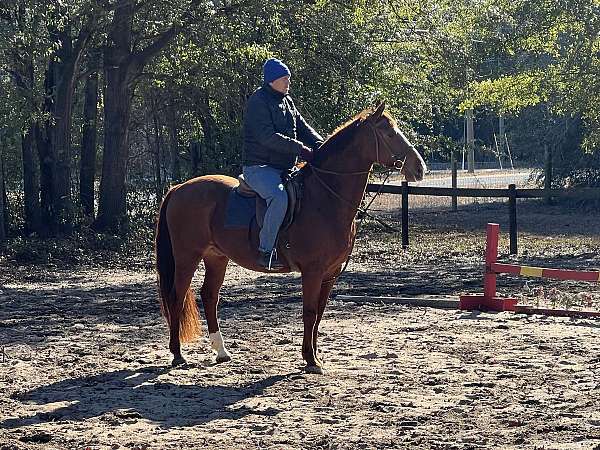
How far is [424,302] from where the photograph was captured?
44.6 feet

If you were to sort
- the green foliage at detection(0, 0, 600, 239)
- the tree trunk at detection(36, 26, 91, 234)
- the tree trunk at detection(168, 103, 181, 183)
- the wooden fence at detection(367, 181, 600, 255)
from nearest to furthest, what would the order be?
the green foliage at detection(0, 0, 600, 239)
the wooden fence at detection(367, 181, 600, 255)
the tree trunk at detection(36, 26, 91, 234)
the tree trunk at detection(168, 103, 181, 183)

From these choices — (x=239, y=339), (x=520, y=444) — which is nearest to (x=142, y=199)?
(x=239, y=339)

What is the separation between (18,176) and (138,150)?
646 cm

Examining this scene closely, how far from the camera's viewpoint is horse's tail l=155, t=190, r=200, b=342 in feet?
33.8

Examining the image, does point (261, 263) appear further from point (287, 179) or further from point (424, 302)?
point (424, 302)

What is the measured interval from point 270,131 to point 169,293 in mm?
1980

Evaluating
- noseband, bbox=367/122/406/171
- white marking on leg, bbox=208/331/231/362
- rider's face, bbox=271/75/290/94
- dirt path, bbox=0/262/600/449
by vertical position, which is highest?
rider's face, bbox=271/75/290/94

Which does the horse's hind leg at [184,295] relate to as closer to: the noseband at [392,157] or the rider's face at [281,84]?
the rider's face at [281,84]

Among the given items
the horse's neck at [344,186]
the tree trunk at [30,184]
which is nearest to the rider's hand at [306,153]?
the horse's neck at [344,186]

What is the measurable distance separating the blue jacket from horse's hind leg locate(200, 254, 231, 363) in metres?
1.31

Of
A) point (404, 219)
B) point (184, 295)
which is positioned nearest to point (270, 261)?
point (184, 295)

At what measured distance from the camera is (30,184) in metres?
22.0

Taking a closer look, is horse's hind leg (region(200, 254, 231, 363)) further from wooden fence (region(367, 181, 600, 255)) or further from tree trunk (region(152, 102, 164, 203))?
tree trunk (region(152, 102, 164, 203))

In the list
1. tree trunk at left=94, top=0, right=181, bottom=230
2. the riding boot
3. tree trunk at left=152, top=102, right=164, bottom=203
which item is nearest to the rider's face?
the riding boot
